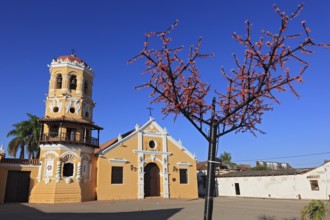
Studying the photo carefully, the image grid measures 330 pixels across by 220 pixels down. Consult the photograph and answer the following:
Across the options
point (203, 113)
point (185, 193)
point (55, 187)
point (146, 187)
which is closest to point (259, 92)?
point (203, 113)

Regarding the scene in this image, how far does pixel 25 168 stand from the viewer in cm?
2252

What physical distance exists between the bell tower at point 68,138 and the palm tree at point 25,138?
810 cm

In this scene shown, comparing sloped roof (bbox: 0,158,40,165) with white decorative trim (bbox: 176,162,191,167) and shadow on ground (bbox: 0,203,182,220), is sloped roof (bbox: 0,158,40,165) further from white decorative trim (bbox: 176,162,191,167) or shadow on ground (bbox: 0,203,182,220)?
white decorative trim (bbox: 176,162,191,167)

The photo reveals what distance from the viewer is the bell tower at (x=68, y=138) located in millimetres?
22109

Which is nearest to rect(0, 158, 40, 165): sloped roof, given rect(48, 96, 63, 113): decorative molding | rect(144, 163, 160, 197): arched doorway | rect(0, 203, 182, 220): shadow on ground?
rect(48, 96, 63, 113): decorative molding

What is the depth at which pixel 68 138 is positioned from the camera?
77.3 feet

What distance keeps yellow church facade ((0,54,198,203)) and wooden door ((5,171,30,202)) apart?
7cm

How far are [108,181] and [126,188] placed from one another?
1.83 metres

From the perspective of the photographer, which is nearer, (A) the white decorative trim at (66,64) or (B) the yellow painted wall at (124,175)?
(B) the yellow painted wall at (124,175)

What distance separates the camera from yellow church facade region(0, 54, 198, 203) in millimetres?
22234

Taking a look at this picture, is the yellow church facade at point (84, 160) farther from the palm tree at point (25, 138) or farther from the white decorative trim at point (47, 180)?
the palm tree at point (25, 138)

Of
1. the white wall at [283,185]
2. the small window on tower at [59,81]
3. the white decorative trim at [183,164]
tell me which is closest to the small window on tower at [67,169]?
the small window on tower at [59,81]

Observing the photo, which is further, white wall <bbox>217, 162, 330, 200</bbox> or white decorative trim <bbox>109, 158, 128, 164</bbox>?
white decorative trim <bbox>109, 158, 128, 164</bbox>

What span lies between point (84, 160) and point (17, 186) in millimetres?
5308
